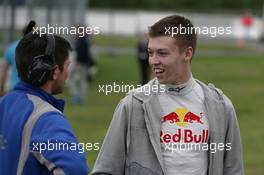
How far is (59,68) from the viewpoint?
504 cm

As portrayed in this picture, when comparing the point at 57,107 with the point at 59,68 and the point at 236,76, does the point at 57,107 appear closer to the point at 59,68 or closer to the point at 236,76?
the point at 59,68

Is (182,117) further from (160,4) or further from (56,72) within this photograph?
(160,4)

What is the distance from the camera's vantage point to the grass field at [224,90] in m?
16.3

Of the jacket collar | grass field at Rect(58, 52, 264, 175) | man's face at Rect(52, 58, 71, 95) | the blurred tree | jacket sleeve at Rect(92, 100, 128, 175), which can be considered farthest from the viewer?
the blurred tree

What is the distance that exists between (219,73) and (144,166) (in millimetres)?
30143

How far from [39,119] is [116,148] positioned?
0.73 metres

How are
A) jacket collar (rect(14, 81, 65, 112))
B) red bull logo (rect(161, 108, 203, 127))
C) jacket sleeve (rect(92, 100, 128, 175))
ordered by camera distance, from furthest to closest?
1. red bull logo (rect(161, 108, 203, 127))
2. jacket sleeve (rect(92, 100, 128, 175))
3. jacket collar (rect(14, 81, 65, 112))

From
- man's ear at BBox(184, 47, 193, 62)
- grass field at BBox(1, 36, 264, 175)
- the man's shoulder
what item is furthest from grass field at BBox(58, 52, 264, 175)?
man's ear at BBox(184, 47, 193, 62)

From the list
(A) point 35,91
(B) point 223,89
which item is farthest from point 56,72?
(B) point 223,89

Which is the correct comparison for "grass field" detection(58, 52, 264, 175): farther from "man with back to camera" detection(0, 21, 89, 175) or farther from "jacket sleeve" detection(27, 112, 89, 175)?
"jacket sleeve" detection(27, 112, 89, 175)

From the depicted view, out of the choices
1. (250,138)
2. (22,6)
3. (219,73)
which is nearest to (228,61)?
(219,73)

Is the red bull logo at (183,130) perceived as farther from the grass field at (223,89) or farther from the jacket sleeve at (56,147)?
the grass field at (223,89)

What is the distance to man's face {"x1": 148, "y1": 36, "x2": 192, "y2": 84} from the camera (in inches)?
212

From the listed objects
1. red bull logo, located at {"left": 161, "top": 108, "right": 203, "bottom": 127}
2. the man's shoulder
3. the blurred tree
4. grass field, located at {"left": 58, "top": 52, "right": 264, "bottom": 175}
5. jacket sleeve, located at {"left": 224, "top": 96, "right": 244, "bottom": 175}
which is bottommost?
the blurred tree
